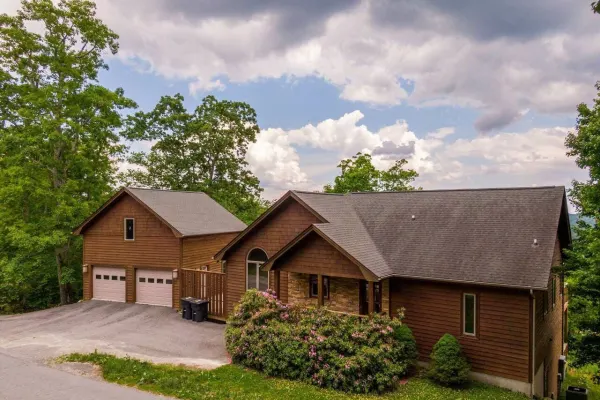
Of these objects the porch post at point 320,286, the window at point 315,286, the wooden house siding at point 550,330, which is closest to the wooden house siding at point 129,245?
the window at point 315,286

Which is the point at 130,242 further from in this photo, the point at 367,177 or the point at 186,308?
the point at 367,177

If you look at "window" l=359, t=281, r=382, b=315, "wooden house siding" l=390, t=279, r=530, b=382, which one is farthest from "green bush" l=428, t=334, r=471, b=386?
"window" l=359, t=281, r=382, b=315

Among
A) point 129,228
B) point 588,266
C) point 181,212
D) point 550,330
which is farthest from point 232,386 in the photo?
point 129,228

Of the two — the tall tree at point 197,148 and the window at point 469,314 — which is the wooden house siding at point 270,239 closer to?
the window at point 469,314

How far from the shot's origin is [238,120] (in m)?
37.6

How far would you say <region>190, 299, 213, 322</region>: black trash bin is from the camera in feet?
58.0

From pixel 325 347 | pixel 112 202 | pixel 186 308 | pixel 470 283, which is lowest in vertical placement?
pixel 186 308

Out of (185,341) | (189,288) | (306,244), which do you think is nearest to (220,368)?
(185,341)

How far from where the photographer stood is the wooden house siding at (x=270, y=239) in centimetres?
1598

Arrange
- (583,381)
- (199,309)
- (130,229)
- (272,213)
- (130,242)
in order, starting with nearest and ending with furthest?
1. (272,213)
2. (199,309)
3. (583,381)
4. (130,242)
5. (130,229)

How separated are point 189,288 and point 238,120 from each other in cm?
2201

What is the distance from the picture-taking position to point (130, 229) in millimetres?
20828

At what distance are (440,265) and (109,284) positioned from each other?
17069 millimetres

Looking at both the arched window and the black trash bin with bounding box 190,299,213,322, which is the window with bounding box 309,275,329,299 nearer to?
the arched window
